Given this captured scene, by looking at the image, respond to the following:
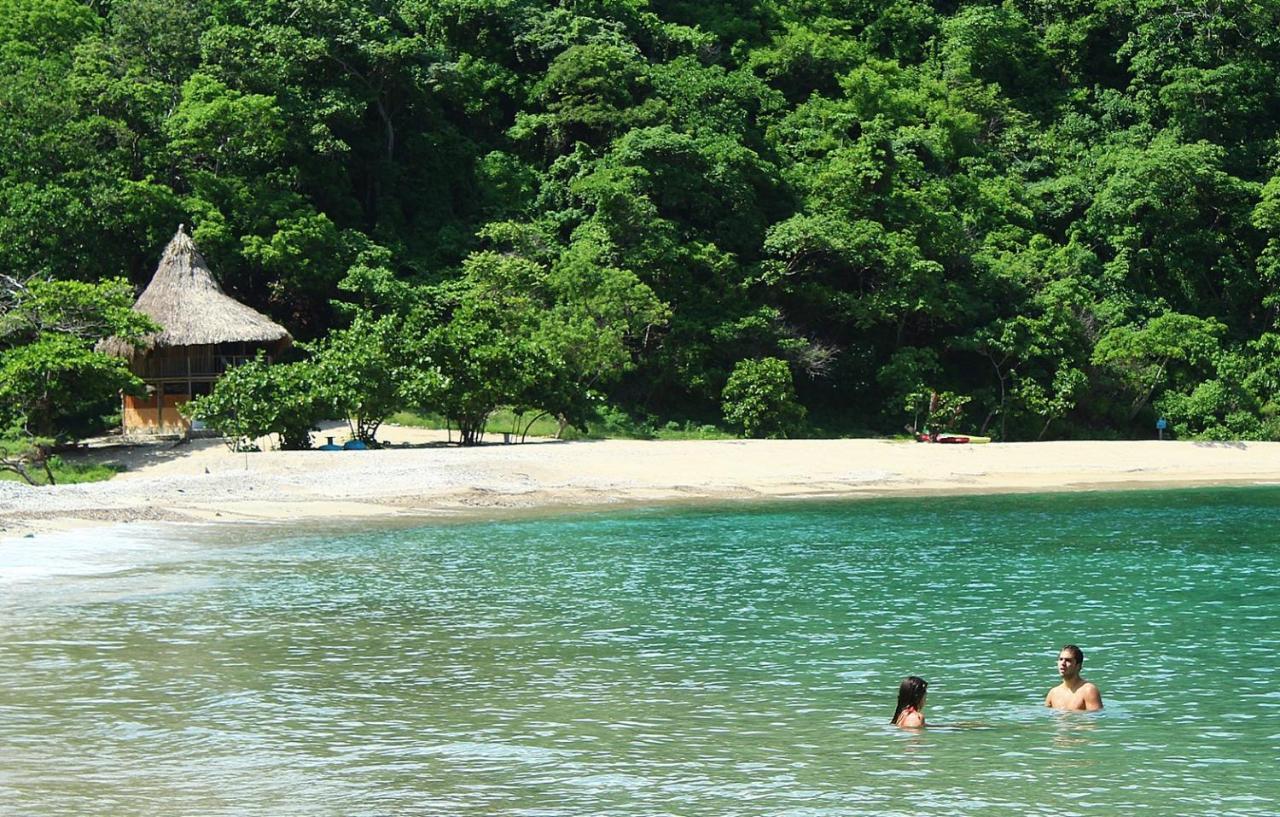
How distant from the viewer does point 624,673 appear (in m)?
14.9

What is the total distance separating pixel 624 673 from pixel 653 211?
30.4 metres

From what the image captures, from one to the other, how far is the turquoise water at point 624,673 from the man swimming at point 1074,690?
22 cm

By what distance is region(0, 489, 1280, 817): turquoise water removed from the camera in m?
10.7

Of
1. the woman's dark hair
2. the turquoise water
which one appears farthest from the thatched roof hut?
the woman's dark hair

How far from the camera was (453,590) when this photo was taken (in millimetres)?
20516

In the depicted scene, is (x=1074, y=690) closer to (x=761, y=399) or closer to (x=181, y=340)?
(x=761, y=399)

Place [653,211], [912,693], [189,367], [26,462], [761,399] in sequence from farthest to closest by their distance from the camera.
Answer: [653,211] < [761,399] < [189,367] < [26,462] < [912,693]

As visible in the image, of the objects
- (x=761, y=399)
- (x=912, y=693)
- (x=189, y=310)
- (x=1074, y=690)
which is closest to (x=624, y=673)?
(x=912, y=693)

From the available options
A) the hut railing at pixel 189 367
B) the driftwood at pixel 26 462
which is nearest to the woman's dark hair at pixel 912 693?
the driftwood at pixel 26 462

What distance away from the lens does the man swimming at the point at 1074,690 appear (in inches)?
515

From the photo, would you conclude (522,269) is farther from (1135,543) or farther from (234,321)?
(1135,543)

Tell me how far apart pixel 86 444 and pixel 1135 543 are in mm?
24981

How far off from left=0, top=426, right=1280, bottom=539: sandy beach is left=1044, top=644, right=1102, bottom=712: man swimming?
17630 millimetres

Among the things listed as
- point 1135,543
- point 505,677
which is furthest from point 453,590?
point 1135,543
